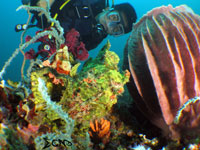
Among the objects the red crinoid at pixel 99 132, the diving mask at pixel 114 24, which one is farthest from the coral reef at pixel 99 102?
the diving mask at pixel 114 24

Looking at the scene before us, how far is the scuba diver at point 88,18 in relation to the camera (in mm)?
3492

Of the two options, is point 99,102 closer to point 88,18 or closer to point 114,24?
point 88,18

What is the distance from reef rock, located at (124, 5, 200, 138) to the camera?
1.53 m

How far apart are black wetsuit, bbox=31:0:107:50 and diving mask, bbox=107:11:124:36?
424 mm

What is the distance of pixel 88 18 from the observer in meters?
3.71

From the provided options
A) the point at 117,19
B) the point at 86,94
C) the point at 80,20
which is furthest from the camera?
the point at 117,19

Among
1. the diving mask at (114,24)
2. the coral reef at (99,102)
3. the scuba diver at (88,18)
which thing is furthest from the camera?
the diving mask at (114,24)

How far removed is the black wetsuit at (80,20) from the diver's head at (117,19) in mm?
366

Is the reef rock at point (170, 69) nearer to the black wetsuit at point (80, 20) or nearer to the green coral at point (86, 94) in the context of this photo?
the green coral at point (86, 94)

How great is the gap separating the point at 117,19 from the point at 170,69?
285cm

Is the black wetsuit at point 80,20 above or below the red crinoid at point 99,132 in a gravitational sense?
above

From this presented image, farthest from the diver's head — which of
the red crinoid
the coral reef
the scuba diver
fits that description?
the red crinoid

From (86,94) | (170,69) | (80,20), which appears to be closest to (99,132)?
(86,94)

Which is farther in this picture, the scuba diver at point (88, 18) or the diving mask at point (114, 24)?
the diving mask at point (114, 24)
